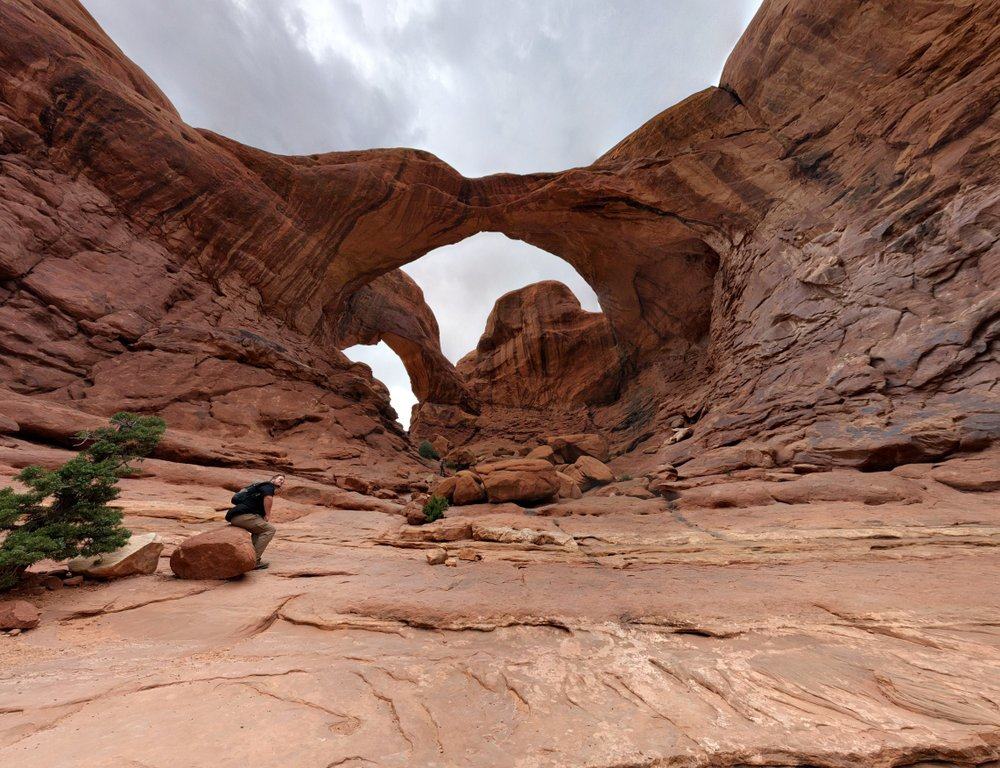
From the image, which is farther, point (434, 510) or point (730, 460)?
point (730, 460)

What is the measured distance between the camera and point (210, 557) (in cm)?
464

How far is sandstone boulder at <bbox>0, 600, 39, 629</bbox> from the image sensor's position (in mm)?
3209

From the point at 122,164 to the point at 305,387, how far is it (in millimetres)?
11054

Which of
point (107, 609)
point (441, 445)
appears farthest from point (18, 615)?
point (441, 445)

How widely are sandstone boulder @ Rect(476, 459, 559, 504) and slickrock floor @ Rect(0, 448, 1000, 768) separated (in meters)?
6.47

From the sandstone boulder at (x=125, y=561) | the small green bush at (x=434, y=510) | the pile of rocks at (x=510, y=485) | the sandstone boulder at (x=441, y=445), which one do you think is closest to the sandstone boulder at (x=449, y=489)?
the pile of rocks at (x=510, y=485)

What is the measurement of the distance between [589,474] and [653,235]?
13392 millimetres

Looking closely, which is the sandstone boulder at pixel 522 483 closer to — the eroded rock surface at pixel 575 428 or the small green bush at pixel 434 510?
the eroded rock surface at pixel 575 428

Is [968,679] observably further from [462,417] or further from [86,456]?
[462,417]

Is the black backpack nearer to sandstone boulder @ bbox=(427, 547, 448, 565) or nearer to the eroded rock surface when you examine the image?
the eroded rock surface

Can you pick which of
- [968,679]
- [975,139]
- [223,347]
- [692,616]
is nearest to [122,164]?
[223,347]

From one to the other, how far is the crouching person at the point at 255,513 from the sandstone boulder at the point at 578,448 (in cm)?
1714

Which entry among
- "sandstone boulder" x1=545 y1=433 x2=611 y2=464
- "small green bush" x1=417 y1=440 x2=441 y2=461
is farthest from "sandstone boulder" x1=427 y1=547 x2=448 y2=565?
"small green bush" x1=417 y1=440 x2=441 y2=461

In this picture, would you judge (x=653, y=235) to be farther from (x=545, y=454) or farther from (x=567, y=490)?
(x=567, y=490)
